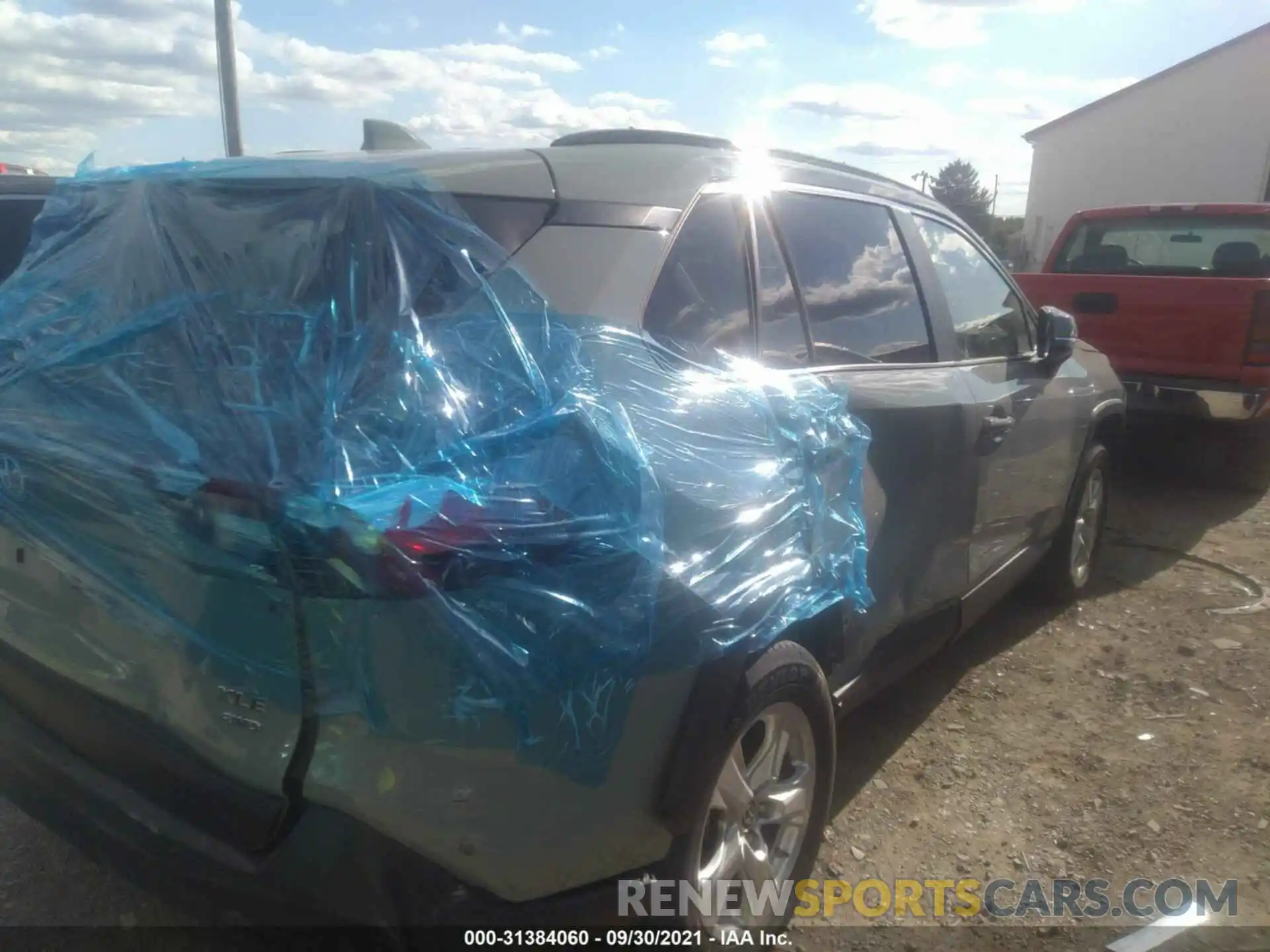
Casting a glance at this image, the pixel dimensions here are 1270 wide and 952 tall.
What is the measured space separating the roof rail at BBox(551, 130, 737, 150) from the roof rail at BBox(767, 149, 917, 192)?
0.21m

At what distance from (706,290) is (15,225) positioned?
13.9 feet

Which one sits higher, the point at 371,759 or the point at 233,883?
the point at 371,759

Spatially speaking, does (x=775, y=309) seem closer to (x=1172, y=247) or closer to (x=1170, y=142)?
(x=1172, y=247)

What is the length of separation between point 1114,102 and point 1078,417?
99.9ft

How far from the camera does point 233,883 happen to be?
1869mm

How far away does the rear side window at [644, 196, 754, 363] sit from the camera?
2350mm

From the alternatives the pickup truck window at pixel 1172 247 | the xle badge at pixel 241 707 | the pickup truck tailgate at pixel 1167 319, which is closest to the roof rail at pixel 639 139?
the xle badge at pixel 241 707

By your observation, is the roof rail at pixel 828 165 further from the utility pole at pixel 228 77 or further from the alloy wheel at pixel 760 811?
the utility pole at pixel 228 77

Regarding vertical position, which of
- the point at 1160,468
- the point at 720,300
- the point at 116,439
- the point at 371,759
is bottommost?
the point at 1160,468

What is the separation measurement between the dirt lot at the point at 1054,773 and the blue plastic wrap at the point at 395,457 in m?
0.81

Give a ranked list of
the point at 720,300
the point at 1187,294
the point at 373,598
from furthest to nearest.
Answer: the point at 1187,294, the point at 720,300, the point at 373,598

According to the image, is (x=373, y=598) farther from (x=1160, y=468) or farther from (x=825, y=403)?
(x=1160, y=468)

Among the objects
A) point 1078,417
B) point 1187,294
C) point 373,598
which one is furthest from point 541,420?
point 1187,294

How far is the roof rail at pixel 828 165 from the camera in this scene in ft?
10.3
